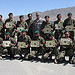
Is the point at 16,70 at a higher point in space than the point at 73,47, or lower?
lower

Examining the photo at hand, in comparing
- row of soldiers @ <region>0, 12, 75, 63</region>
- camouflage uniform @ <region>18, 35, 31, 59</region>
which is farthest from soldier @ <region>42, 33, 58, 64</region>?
camouflage uniform @ <region>18, 35, 31, 59</region>

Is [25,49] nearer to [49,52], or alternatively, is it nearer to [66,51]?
[49,52]

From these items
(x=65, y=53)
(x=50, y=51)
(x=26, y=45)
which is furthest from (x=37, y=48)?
(x=65, y=53)

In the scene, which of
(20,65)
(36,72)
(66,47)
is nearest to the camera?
(36,72)

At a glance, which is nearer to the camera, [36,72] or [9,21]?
[36,72]

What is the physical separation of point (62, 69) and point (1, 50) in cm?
334

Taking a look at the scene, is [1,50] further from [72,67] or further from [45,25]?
[72,67]

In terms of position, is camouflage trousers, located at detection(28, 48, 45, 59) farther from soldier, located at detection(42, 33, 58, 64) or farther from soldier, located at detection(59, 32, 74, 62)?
soldier, located at detection(59, 32, 74, 62)

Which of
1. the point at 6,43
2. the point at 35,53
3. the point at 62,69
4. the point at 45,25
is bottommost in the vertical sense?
the point at 62,69

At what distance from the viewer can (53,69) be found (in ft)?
18.2

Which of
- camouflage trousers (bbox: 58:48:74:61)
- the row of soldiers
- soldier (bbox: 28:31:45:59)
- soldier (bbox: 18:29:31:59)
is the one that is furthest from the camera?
soldier (bbox: 18:29:31:59)

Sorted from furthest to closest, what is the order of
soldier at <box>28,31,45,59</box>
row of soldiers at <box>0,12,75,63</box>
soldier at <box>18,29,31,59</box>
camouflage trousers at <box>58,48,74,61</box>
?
soldier at <box>18,29,31,59</box>
soldier at <box>28,31,45,59</box>
row of soldiers at <box>0,12,75,63</box>
camouflage trousers at <box>58,48,74,61</box>

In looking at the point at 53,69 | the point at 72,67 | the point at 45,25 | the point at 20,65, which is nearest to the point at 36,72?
the point at 53,69

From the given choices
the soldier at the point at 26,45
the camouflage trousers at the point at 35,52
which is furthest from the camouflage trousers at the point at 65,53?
the soldier at the point at 26,45
